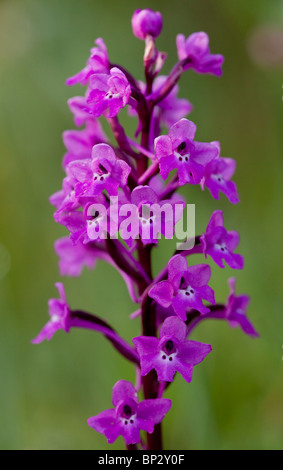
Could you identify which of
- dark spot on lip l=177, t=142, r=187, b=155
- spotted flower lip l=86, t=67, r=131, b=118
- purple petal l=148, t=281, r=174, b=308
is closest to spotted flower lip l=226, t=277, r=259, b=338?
purple petal l=148, t=281, r=174, b=308

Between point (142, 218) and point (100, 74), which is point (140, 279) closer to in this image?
point (142, 218)

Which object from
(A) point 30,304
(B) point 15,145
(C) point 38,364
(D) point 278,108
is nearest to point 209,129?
(D) point 278,108

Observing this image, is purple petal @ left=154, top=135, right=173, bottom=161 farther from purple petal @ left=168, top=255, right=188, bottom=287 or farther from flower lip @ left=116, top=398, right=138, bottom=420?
flower lip @ left=116, top=398, right=138, bottom=420

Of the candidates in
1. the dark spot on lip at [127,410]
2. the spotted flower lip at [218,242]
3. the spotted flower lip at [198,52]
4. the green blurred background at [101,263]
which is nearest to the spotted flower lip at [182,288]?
the spotted flower lip at [218,242]

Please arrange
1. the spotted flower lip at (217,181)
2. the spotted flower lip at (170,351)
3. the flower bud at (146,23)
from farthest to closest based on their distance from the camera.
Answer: the flower bud at (146,23) → the spotted flower lip at (217,181) → the spotted flower lip at (170,351)

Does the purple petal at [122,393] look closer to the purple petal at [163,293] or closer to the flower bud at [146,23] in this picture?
the purple petal at [163,293]

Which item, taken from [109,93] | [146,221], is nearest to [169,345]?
[146,221]

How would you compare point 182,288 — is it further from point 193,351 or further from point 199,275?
point 193,351
